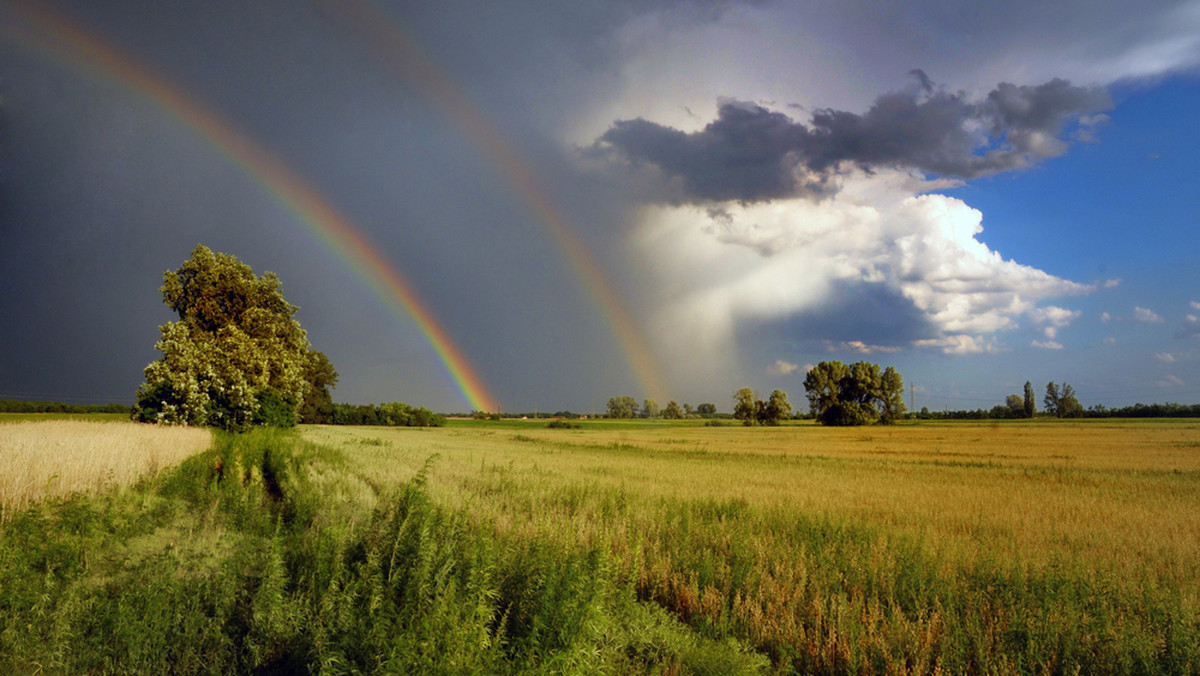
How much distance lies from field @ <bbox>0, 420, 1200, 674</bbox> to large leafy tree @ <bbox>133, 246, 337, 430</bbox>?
2215cm

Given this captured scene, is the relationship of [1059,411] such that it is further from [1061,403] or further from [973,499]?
[973,499]

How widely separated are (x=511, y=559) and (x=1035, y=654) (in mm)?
5476

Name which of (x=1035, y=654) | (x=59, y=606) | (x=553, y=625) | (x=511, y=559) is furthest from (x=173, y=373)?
(x=1035, y=654)

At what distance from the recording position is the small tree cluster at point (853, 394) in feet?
376

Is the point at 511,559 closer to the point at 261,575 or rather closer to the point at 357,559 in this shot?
the point at 357,559

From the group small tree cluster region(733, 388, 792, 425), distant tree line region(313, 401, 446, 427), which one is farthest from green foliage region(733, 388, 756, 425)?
distant tree line region(313, 401, 446, 427)

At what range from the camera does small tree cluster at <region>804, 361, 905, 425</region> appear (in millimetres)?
114750

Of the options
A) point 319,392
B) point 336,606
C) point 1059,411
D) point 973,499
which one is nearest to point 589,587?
point 336,606

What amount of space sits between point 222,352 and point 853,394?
372 ft

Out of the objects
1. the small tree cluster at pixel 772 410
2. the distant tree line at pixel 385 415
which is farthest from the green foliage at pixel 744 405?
the distant tree line at pixel 385 415

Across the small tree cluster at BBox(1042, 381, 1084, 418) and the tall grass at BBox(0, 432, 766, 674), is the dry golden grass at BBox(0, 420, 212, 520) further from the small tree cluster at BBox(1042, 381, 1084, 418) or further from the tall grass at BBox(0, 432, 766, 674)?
the small tree cluster at BBox(1042, 381, 1084, 418)

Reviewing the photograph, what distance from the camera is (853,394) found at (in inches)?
4624

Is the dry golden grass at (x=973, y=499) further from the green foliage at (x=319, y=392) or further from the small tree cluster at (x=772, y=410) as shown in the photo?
the small tree cluster at (x=772, y=410)

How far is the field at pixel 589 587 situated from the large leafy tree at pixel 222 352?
72.7 feet
